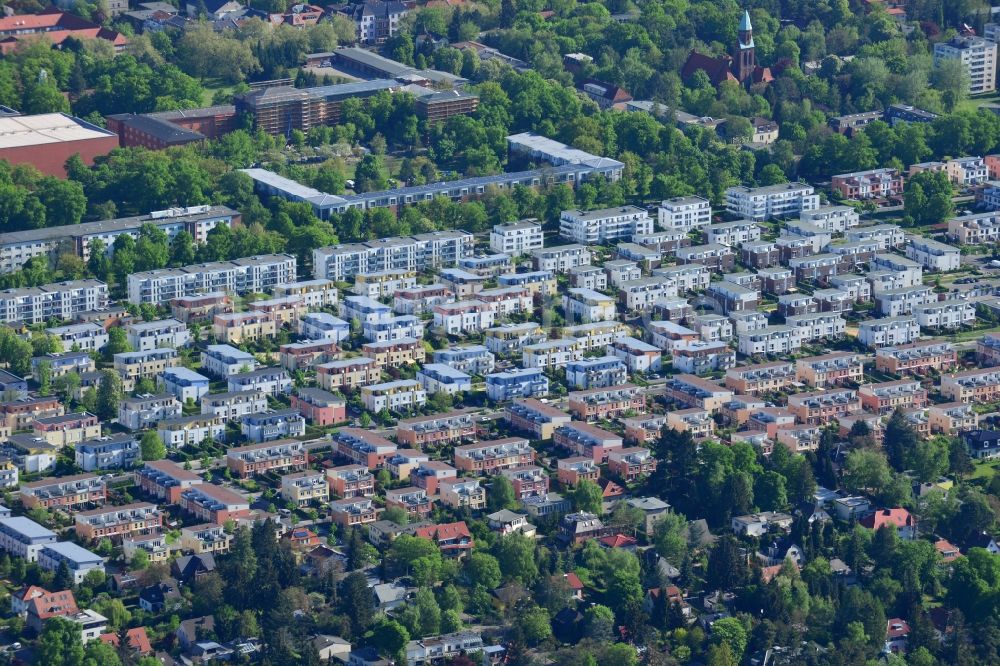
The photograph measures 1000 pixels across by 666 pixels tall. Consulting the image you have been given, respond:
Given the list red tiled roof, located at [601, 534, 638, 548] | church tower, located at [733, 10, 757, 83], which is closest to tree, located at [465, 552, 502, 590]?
red tiled roof, located at [601, 534, 638, 548]

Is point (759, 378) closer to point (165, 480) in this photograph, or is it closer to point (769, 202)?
point (769, 202)

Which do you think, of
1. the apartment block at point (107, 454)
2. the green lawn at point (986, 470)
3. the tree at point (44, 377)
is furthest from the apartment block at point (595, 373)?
the tree at point (44, 377)

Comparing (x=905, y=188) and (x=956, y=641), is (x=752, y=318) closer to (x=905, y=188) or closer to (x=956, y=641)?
(x=905, y=188)

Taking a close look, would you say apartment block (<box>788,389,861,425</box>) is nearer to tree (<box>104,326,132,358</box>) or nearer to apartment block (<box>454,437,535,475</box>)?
apartment block (<box>454,437,535,475</box>)

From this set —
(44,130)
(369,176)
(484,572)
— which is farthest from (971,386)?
(44,130)

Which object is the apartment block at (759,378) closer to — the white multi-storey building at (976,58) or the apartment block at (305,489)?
the apartment block at (305,489)
